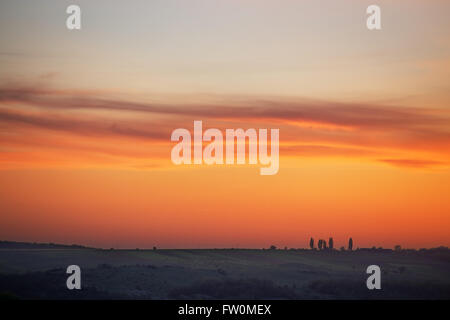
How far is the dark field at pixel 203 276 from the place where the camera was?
80875mm

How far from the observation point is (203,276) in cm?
9444

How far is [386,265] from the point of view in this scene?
119375 mm

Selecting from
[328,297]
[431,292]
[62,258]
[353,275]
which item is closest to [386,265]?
[353,275]

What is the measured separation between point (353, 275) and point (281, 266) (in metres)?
9.96

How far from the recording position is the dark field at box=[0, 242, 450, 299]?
8088 centimetres

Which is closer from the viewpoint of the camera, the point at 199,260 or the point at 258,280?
the point at 258,280

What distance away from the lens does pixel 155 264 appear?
9881 centimetres
